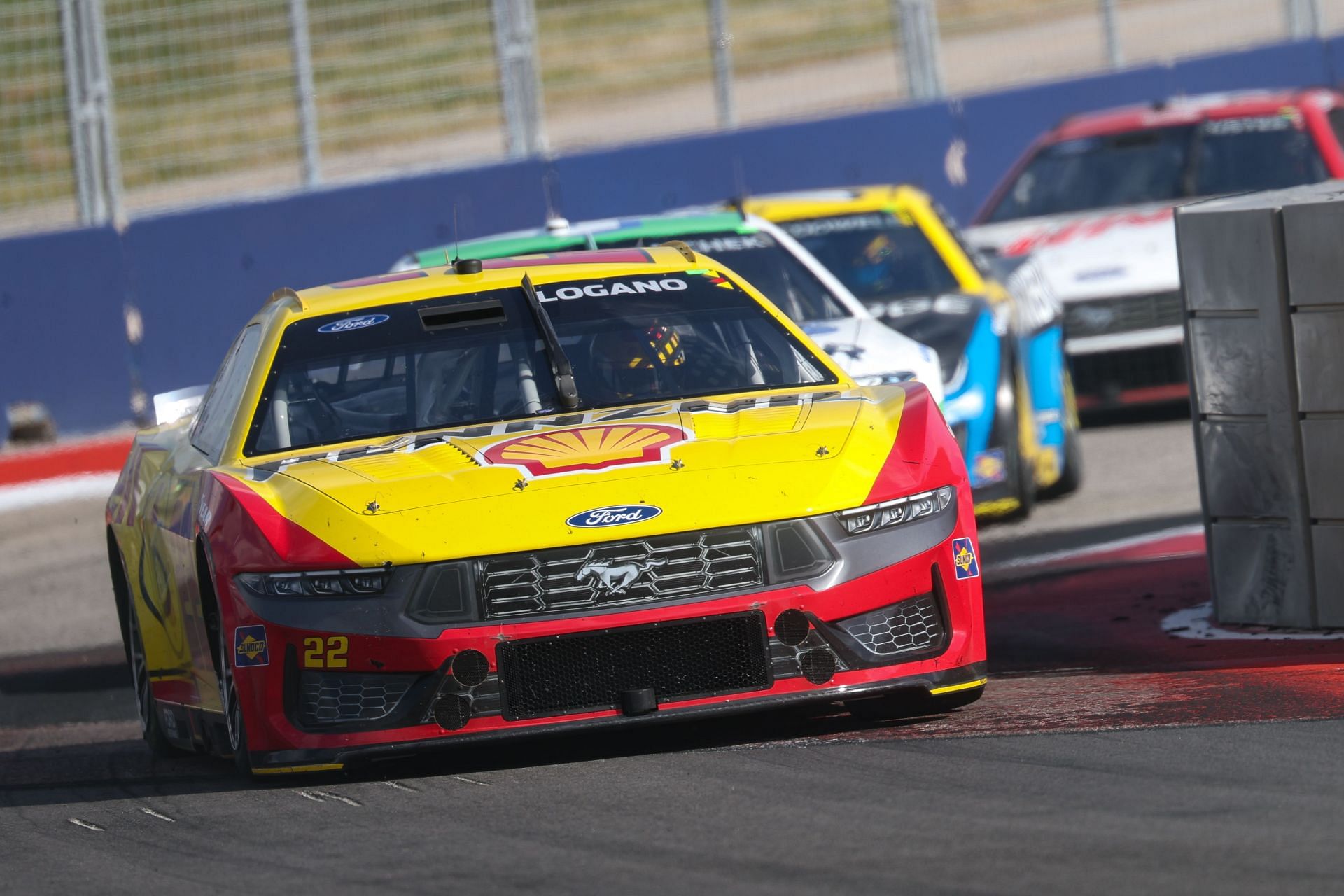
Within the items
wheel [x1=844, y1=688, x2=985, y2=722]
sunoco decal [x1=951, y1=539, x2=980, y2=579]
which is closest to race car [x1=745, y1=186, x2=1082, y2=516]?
wheel [x1=844, y1=688, x2=985, y2=722]

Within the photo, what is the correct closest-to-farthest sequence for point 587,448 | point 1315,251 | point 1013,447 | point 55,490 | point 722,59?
point 587,448, point 1315,251, point 1013,447, point 55,490, point 722,59

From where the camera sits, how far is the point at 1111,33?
760 inches

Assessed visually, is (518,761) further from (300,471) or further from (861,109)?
(861,109)

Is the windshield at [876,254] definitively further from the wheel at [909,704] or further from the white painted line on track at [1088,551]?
the wheel at [909,704]

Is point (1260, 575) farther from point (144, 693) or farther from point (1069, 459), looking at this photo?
point (1069, 459)

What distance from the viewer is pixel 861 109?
716 inches

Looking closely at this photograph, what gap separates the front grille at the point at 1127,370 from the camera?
44.2 feet

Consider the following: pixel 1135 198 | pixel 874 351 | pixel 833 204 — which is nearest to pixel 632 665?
pixel 874 351

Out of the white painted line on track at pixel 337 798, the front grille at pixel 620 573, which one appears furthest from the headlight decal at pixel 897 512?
the white painted line on track at pixel 337 798

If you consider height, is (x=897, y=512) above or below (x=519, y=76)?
below

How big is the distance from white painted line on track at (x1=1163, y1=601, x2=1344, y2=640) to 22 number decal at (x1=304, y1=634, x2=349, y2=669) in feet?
9.59

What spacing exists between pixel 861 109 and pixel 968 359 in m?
8.29

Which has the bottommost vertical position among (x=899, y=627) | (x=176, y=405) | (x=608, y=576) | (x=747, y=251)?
(x=899, y=627)

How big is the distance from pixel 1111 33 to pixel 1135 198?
501cm
